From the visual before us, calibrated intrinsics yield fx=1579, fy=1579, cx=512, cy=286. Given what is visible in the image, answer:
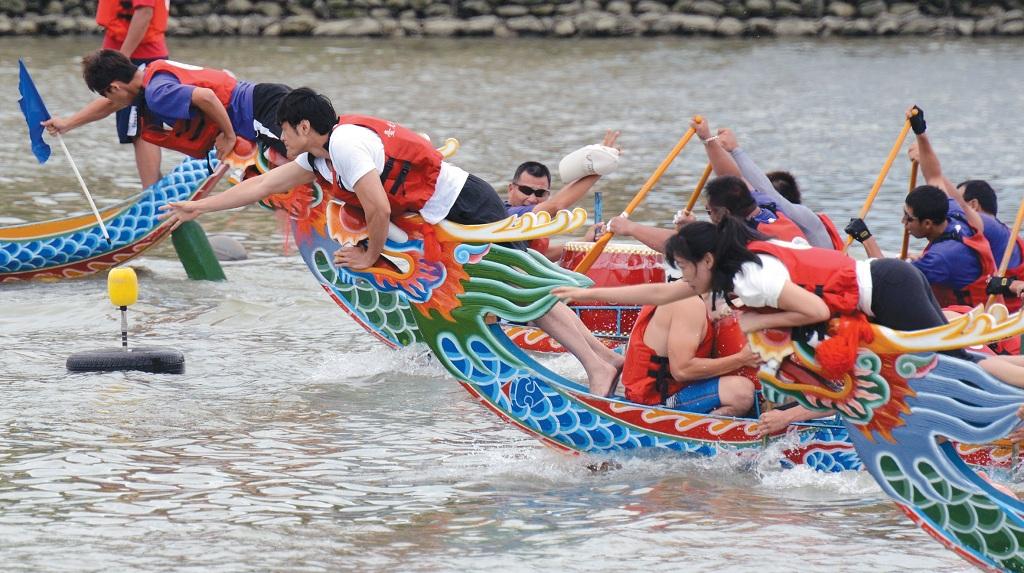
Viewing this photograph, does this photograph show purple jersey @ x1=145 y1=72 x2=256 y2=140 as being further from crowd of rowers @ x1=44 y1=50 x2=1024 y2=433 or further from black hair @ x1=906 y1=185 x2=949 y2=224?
black hair @ x1=906 y1=185 x2=949 y2=224

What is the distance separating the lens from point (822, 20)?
95.6 ft

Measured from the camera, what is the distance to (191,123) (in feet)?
31.6

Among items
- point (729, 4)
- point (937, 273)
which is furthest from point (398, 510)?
point (729, 4)

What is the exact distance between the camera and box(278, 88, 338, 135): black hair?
22.8 ft

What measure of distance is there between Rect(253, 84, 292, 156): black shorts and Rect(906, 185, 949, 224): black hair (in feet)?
11.8

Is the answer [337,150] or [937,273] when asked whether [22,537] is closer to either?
[337,150]

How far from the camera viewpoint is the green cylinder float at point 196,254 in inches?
429

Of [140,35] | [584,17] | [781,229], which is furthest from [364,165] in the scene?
[584,17]

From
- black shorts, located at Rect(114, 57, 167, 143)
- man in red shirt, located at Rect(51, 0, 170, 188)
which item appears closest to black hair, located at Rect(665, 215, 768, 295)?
black shorts, located at Rect(114, 57, 167, 143)

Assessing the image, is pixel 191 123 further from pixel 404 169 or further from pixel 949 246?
pixel 949 246

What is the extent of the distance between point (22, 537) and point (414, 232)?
219 cm

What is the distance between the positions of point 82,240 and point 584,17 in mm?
19032

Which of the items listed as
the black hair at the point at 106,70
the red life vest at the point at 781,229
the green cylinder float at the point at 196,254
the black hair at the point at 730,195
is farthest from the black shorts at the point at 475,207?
the green cylinder float at the point at 196,254

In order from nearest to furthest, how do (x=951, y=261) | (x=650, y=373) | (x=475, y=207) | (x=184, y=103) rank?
Result: (x=650, y=373) < (x=475, y=207) < (x=951, y=261) < (x=184, y=103)
